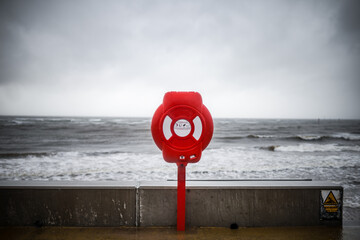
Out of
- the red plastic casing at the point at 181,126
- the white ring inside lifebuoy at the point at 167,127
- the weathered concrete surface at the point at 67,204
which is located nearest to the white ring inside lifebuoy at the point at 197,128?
the red plastic casing at the point at 181,126

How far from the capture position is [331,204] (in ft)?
7.59

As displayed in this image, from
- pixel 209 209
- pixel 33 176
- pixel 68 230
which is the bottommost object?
pixel 33 176

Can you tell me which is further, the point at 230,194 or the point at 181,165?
the point at 230,194

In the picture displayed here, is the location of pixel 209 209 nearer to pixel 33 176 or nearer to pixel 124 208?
pixel 124 208

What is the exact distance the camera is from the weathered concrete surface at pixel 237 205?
2324 millimetres

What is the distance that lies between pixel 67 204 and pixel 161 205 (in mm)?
927

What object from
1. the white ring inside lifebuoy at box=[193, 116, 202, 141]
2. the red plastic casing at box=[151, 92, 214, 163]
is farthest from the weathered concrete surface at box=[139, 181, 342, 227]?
the white ring inside lifebuoy at box=[193, 116, 202, 141]

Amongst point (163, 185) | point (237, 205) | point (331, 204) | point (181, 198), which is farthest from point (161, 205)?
point (331, 204)

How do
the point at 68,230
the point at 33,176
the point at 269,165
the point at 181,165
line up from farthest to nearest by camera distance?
the point at 269,165
the point at 33,176
the point at 68,230
the point at 181,165

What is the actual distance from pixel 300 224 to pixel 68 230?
7.48 ft

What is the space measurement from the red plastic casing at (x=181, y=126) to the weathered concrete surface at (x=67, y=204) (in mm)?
658

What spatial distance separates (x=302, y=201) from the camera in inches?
92.0

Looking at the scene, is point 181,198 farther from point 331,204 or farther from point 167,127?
point 331,204

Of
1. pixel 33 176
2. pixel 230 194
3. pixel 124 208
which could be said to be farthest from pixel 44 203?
pixel 33 176
